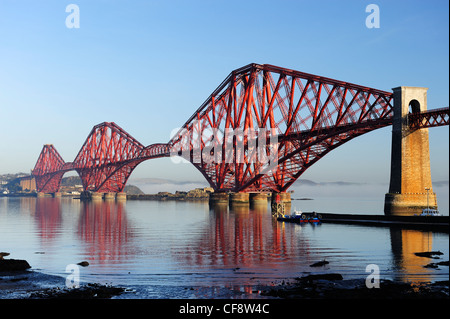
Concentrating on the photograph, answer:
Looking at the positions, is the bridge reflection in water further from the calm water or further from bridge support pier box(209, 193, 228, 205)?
bridge support pier box(209, 193, 228, 205)

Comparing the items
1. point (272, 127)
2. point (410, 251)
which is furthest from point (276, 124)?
point (410, 251)

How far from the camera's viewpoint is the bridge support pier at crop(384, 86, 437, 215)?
197 feet

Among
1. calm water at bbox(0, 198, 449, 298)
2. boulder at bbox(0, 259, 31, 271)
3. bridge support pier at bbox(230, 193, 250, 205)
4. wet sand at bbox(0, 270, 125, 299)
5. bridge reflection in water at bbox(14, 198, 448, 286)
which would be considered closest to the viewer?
wet sand at bbox(0, 270, 125, 299)

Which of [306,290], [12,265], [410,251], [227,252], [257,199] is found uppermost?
[257,199]

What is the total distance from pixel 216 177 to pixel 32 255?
295ft

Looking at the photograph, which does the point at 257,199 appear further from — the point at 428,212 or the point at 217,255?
the point at 217,255

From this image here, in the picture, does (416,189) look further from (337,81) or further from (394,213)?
(337,81)

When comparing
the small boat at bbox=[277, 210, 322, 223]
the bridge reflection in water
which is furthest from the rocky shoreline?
the small boat at bbox=[277, 210, 322, 223]

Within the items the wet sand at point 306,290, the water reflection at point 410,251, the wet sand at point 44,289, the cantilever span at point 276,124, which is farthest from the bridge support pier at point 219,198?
the wet sand at point 306,290

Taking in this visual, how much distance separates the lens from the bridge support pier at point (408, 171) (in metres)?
60.0

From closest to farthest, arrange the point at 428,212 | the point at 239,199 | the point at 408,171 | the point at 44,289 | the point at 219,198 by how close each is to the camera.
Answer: the point at 44,289 < the point at 428,212 < the point at 408,171 < the point at 239,199 < the point at 219,198

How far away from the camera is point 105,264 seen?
32281 mm

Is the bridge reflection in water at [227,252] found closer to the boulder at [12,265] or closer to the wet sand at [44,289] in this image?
the boulder at [12,265]

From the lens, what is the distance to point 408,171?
60.4 meters
